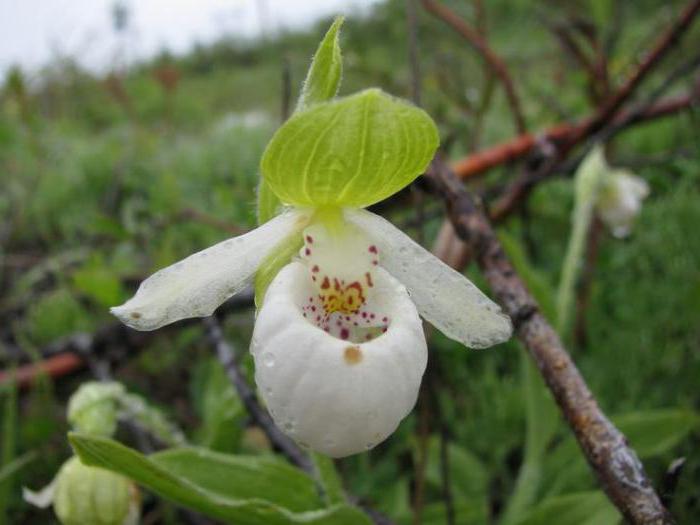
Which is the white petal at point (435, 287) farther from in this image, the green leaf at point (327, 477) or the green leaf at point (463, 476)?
the green leaf at point (463, 476)

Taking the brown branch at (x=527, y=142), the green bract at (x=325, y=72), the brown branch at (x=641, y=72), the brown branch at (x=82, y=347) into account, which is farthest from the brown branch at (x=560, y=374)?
the brown branch at (x=641, y=72)

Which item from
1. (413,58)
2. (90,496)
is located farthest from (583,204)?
(90,496)

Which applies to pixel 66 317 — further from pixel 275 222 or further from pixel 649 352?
pixel 649 352

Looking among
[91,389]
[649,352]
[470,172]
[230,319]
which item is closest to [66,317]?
[230,319]

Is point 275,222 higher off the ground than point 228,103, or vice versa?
point 275,222

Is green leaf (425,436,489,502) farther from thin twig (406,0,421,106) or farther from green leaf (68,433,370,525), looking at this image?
thin twig (406,0,421,106)

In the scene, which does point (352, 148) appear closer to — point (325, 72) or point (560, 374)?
point (325, 72)
